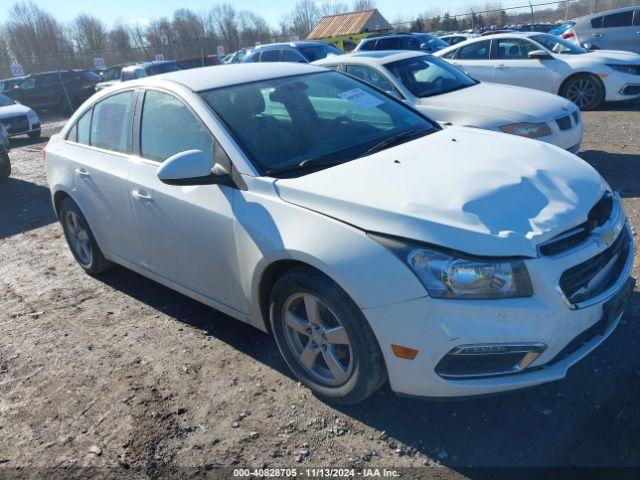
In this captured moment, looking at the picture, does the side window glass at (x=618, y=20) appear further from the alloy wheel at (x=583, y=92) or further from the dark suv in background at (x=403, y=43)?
the dark suv in background at (x=403, y=43)

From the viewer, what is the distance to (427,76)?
24.6ft

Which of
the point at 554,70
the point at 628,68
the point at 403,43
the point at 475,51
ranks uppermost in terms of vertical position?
the point at 403,43

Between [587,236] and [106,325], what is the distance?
3.43 metres

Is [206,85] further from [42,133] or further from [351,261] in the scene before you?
[42,133]

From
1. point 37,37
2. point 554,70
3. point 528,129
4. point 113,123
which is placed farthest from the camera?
point 37,37

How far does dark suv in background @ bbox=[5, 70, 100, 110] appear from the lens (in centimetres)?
2323

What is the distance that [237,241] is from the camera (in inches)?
125

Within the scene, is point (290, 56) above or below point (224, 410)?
above

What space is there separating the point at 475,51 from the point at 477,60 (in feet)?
0.69

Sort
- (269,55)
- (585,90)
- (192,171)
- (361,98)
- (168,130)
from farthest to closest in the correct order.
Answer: (269,55)
(585,90)
(361,98)
(168,130)
(192,171)

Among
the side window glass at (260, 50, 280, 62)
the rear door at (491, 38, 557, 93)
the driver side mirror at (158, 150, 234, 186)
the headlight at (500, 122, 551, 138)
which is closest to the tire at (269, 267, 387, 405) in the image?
the driver side mirror at (158, 150, 234, 186)

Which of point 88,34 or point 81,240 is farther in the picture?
point 88,34

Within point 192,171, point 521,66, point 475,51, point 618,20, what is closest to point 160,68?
point 475,51

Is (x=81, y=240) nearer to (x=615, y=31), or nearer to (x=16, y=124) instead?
(x=16, y=124)
